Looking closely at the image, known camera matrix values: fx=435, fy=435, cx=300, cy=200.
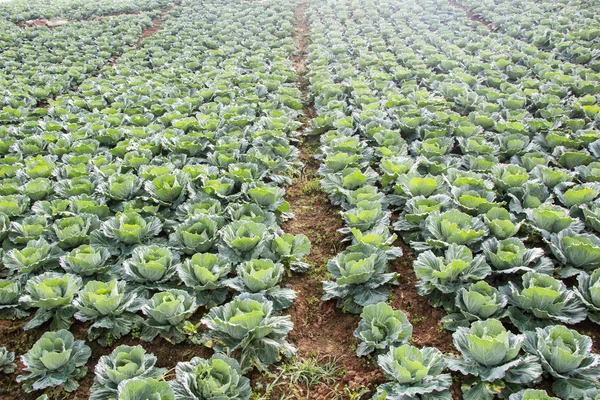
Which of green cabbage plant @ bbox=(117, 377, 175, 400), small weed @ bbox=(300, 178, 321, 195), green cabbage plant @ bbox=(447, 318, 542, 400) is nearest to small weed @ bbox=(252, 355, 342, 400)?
green cabbage plant @ bbox=(117, 377, 175, 400)

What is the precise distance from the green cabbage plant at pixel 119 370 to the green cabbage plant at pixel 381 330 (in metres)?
1.75

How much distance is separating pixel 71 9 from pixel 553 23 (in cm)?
1922

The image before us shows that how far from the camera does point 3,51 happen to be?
13.8 metres

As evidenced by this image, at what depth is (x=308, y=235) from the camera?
18.6 feet

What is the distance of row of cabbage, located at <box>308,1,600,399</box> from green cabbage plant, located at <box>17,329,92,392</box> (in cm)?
237

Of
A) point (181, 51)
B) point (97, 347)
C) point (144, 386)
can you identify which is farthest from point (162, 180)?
point (181, 51)

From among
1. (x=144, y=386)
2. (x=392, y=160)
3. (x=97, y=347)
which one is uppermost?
(x=392, y=160)

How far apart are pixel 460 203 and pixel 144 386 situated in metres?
3.81

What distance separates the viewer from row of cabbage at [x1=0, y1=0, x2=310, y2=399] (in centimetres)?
379

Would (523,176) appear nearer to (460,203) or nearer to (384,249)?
(460,203)

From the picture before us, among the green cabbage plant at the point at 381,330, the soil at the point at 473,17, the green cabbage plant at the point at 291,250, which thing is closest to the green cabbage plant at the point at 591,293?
the green cabbage plant at the point at 381,330

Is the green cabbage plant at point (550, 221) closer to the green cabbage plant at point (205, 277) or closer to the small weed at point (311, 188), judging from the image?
the small weed at point (311, 188)

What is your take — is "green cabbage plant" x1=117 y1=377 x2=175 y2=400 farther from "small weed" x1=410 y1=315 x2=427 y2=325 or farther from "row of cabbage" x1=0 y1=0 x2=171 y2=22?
"row of cabbage" x1=0 y1=0 x2=171 y2=22

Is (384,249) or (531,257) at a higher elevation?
(531,257)
